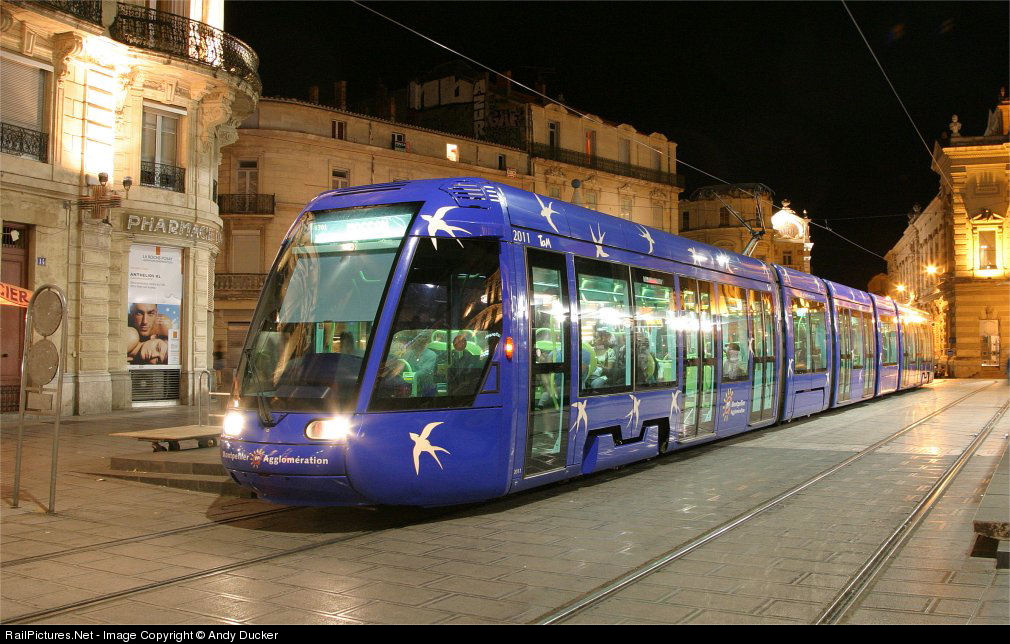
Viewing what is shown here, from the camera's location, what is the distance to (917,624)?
469 cm

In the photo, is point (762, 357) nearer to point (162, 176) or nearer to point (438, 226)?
point (438, 226)

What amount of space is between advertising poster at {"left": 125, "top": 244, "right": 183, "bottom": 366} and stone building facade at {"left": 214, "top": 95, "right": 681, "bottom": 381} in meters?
8.71

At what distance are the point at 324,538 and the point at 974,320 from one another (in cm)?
5352

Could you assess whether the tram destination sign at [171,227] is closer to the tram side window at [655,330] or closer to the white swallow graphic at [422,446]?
the tram side window at [655,330]

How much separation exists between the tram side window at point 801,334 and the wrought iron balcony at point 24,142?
16.3 meters

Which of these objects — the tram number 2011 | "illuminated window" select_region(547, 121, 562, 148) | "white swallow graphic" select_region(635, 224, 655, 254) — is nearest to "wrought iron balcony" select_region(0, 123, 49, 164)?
"white swallow graphic" select_region(635, 224, 655, 254)

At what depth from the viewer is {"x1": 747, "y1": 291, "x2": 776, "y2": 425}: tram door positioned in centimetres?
1420

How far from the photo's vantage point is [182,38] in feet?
69.7

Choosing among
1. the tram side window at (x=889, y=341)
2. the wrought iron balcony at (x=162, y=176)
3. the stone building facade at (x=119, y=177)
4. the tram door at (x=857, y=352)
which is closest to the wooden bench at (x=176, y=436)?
the stone building facade at (x=119, y=177)

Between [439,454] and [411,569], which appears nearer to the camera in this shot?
[411,569]

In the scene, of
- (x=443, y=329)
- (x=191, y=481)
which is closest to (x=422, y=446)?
(x=443, y=329)
